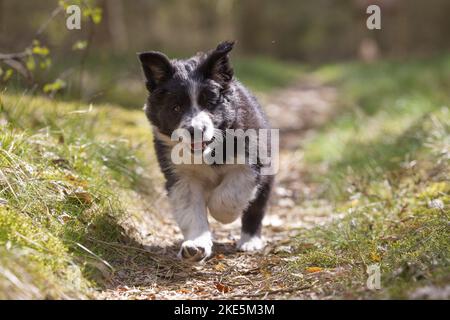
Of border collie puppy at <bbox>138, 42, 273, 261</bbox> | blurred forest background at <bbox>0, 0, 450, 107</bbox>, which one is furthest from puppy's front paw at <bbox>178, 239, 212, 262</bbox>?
blurred forest background at <bbox>0, 0, 450, 107</bbox>

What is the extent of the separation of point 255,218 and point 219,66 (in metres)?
1.28

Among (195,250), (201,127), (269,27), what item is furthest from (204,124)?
(269,27)

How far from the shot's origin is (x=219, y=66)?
4473 millimetres

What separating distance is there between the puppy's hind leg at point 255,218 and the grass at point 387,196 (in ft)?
1.20

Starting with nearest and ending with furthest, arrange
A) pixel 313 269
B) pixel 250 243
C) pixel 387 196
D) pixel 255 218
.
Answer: pixel 313 269 < pixel 250 243 < pixel 255 218 < pixel 387 196

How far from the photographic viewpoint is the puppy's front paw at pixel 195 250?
13.8 ft

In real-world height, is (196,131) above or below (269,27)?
above

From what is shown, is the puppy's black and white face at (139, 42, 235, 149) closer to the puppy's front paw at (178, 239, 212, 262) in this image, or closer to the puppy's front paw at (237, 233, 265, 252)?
the puppy's front paw at (178, 239, 212, 262)

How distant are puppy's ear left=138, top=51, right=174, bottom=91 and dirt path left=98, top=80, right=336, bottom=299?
1.05 m

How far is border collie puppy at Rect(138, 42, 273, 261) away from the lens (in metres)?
4.27

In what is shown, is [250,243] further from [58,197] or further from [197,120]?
[58,197]

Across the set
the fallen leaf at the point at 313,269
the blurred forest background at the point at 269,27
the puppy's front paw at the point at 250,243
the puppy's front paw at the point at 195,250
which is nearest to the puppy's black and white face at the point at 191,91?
the puppy's front paw at the point at 195,250

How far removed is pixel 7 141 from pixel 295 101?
9533 mm
